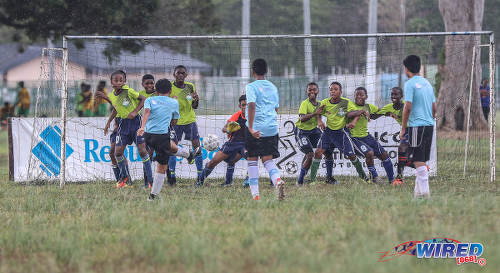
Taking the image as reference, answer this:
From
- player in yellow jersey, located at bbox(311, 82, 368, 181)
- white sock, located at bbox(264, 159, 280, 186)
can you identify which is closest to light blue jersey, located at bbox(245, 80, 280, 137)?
white sock, located at bbox(264, 159, 280, 186)

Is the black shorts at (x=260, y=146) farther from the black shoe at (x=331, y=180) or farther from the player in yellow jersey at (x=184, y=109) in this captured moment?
the black shoe at (x=331, y=180)

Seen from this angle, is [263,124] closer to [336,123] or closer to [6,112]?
[336,123]

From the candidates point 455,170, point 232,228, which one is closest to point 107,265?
point 232,228

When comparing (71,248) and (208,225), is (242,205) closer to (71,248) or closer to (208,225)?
(208,225)

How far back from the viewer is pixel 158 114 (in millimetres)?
9734

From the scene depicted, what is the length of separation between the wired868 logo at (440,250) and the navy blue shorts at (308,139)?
5932 millimetres

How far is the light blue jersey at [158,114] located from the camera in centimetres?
973

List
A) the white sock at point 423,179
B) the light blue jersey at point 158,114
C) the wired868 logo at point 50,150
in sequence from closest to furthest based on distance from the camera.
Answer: the white sock at point 423,179, the light blue jersey at point 158,114, the wired868 logo at point 50,150

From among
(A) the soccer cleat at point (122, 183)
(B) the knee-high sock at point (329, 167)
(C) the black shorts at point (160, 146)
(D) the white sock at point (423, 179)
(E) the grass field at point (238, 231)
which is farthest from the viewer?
(B) the knee-high sock at point (329, 167)

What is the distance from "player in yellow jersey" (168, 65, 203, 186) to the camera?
1198 centimetres

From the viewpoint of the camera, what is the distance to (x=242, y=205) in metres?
8.71

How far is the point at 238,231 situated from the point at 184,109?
550 centimetres

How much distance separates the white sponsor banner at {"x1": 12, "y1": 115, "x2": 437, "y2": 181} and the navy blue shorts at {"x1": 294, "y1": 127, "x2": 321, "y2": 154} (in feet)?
4.04

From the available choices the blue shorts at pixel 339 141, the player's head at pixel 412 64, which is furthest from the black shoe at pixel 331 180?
the player's head at pixel 412 64
